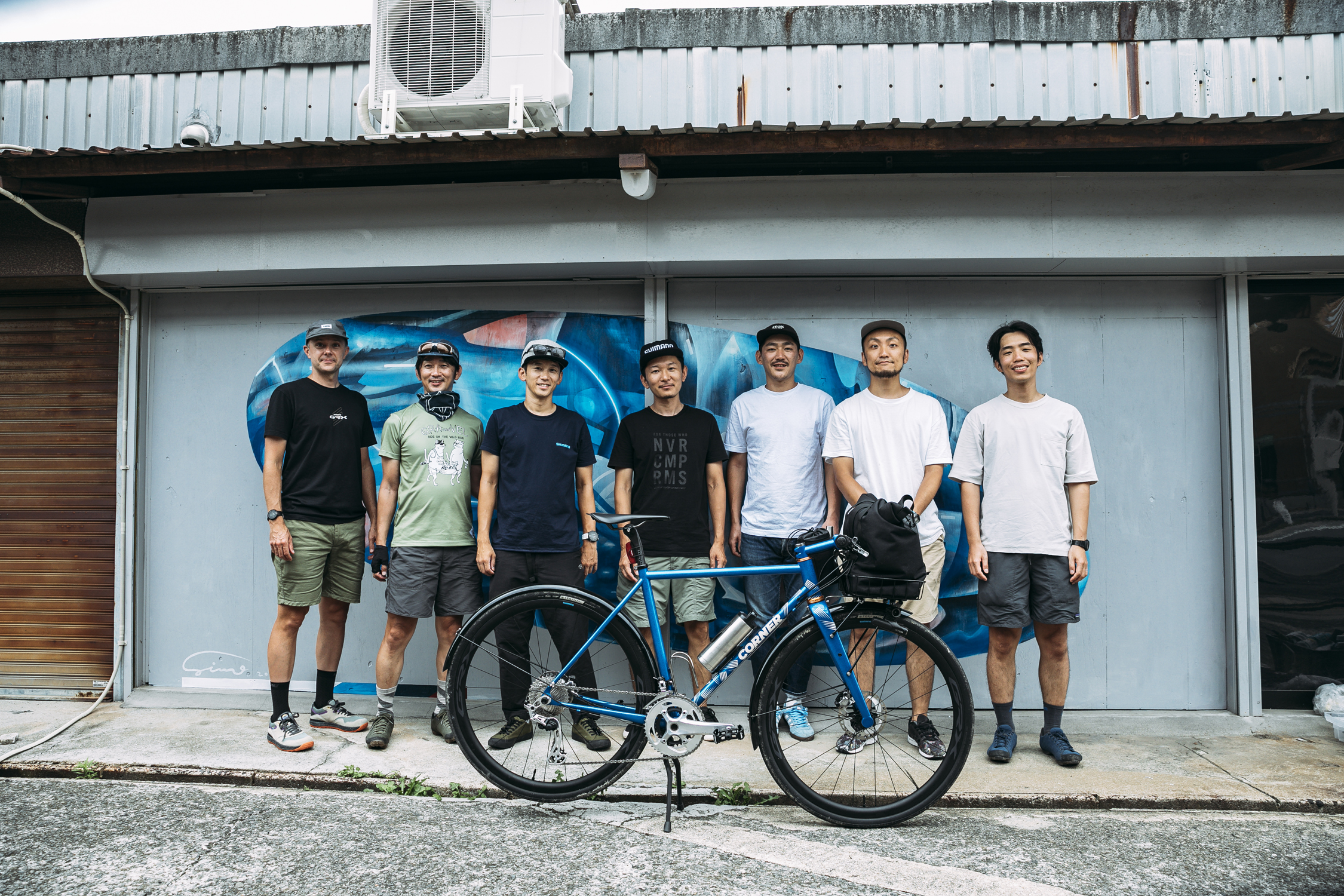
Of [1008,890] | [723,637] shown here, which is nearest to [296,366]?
[723,637]

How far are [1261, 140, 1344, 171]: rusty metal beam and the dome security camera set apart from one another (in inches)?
242

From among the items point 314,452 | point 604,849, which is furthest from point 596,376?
point 604,849

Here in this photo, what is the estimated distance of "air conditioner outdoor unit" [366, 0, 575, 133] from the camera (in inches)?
184

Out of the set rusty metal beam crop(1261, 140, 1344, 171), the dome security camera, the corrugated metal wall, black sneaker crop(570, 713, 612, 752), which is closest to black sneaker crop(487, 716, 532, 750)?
black sneaker crop(570, 713, 612, 752)

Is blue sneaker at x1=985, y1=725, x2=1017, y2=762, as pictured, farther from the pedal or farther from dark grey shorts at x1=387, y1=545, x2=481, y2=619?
dark grey shorts at x1=387, y1=545, x2=481, y2=619

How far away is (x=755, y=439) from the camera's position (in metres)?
4.40

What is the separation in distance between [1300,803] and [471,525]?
4074 mm

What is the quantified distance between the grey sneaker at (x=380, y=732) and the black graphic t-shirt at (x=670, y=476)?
5.28 feet

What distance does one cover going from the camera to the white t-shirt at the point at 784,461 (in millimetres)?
4281

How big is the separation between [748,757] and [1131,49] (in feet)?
15.8

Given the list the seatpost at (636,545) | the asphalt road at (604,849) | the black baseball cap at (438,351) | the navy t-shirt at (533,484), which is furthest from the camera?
the black baseball cap at (438,351)

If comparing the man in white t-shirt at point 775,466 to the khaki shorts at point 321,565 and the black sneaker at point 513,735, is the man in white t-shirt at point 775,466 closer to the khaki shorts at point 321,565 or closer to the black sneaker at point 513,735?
the black sneaker at point 513,735

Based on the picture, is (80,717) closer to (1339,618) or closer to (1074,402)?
(1074,402)

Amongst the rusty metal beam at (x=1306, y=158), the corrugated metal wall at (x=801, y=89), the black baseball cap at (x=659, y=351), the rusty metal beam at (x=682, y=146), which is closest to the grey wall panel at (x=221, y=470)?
the black baseball cap at (x=659, y=351)
